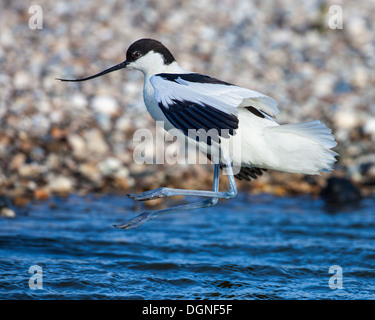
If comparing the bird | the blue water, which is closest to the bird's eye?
the bird

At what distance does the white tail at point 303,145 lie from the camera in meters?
4.84

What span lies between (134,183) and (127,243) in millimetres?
1747

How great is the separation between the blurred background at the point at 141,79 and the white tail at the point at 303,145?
2.72 m

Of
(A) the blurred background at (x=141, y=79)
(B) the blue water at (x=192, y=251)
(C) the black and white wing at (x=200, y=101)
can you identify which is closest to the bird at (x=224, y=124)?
(C) the black and white wing at (x=200, y=101)

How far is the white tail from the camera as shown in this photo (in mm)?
4836

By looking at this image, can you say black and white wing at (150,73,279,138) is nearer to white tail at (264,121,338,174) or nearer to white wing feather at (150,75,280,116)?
white wing feather at (150,75,280,116)

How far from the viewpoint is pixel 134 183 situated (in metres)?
7.67

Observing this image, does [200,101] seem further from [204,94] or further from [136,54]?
[136,54]

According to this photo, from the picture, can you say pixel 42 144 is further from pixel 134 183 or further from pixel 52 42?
pixel 52 42

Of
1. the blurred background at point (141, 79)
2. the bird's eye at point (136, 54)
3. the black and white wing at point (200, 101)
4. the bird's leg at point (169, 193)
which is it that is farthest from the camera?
the blurred background at point (141, 79)

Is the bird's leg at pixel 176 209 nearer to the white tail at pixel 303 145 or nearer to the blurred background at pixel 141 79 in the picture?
the white tail at pixel 303 145

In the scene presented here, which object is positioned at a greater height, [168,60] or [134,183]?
[168,60]

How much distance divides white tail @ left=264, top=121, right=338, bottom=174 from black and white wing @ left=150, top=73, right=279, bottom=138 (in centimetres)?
23
